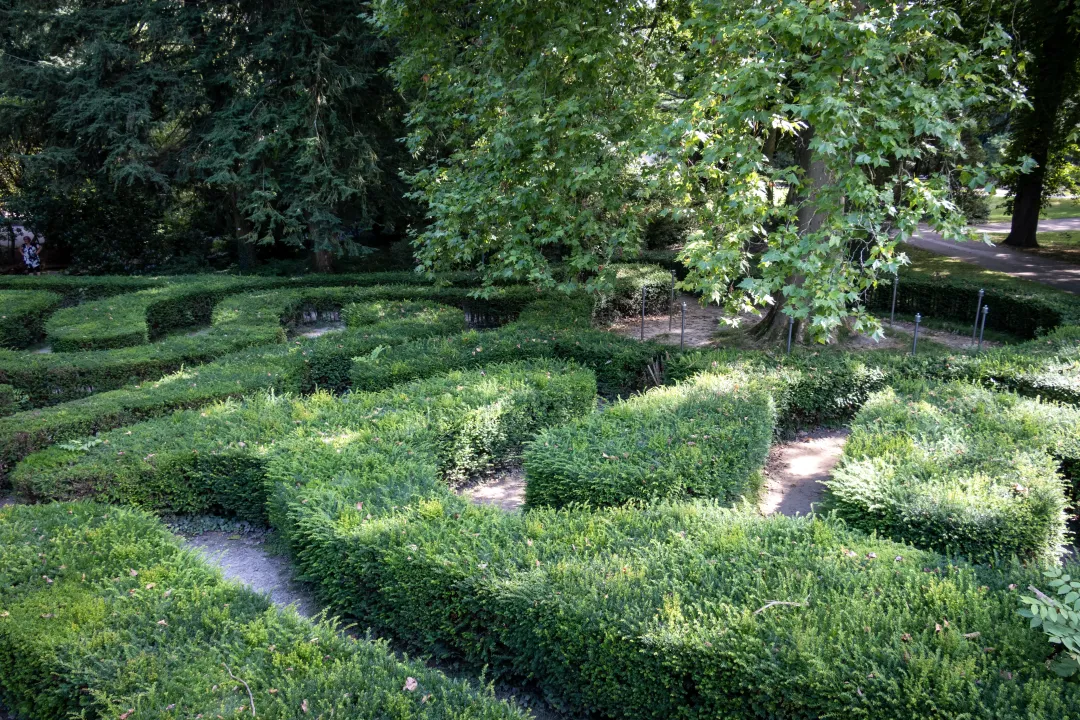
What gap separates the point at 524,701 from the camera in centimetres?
416

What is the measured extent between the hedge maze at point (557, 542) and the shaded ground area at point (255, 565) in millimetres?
276

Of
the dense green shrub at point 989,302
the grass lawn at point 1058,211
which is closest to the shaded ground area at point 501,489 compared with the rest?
the dense green shrub at point 989,302

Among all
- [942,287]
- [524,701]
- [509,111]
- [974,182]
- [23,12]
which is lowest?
[524,701]

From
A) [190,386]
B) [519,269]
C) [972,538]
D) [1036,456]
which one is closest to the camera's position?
[972,538]

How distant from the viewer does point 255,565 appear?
582 centimetres

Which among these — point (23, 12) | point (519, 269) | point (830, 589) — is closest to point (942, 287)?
point (519, 269)

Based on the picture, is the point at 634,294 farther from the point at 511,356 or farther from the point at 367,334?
the point at 367,334

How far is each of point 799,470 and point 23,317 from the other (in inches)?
532

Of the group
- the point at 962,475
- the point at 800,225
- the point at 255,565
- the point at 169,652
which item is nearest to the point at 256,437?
the point at 255,565

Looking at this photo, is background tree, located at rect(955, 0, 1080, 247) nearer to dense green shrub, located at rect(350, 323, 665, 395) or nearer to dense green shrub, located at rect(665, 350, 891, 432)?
dense green shrub, located at rect(665, 350, 891, 432)

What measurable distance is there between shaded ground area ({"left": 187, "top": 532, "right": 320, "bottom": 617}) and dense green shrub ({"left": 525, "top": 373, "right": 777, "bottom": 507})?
6.52 feet

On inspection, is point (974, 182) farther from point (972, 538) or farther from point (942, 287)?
point (942, 287)

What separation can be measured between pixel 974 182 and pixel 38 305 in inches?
598

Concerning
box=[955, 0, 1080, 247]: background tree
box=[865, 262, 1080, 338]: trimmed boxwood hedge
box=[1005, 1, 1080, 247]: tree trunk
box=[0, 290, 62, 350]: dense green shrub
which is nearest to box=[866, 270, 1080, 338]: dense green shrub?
box=[865, 262, 1080, 338]: trimmed boxwood hedge
